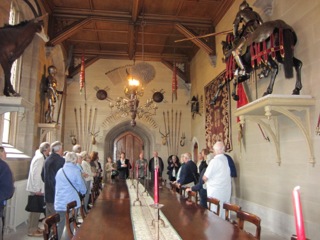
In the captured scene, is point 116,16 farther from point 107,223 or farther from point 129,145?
point 107,223

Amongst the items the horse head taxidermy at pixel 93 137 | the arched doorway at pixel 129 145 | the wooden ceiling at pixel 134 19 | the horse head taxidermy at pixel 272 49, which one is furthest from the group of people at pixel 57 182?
the arched doorway at pixel 129 145

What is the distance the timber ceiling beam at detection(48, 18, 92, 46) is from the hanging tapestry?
13.2 feet

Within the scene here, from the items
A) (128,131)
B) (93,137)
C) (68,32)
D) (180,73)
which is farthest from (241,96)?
(128,131)

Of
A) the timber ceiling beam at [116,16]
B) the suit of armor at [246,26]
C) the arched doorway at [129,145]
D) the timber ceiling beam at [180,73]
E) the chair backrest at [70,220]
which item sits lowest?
the chair backrest at [70,220]

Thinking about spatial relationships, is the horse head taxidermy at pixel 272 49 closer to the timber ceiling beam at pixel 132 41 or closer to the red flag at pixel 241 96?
the red flag at pixel 241 96

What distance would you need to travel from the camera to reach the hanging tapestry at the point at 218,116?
7270 millimetres

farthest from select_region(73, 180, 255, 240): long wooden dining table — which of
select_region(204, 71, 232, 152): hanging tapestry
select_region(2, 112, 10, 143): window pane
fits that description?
select_region(204, 71, 232, 152): hanging tapestry

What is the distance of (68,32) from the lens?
8.01m

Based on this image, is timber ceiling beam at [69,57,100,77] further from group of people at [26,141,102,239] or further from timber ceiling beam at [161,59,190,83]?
group of people at [26,141,102,239]

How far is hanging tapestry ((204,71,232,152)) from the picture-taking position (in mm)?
7270

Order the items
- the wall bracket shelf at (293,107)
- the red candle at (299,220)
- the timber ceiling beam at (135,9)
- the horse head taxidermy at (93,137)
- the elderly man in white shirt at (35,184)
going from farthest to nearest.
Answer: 1. the horse head taxidermy at (93,137)
2. the timber ceiling beam at (135,9)
3. the elderly man in white shirt at (35,184)
4. the wall bracket shelf at (293,107)
5. the red candle at (299,220)

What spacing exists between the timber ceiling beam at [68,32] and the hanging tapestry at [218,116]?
4023mm

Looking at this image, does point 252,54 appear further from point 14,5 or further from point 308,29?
point 14,5

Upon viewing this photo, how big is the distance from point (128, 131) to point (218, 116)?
18.2 feet
